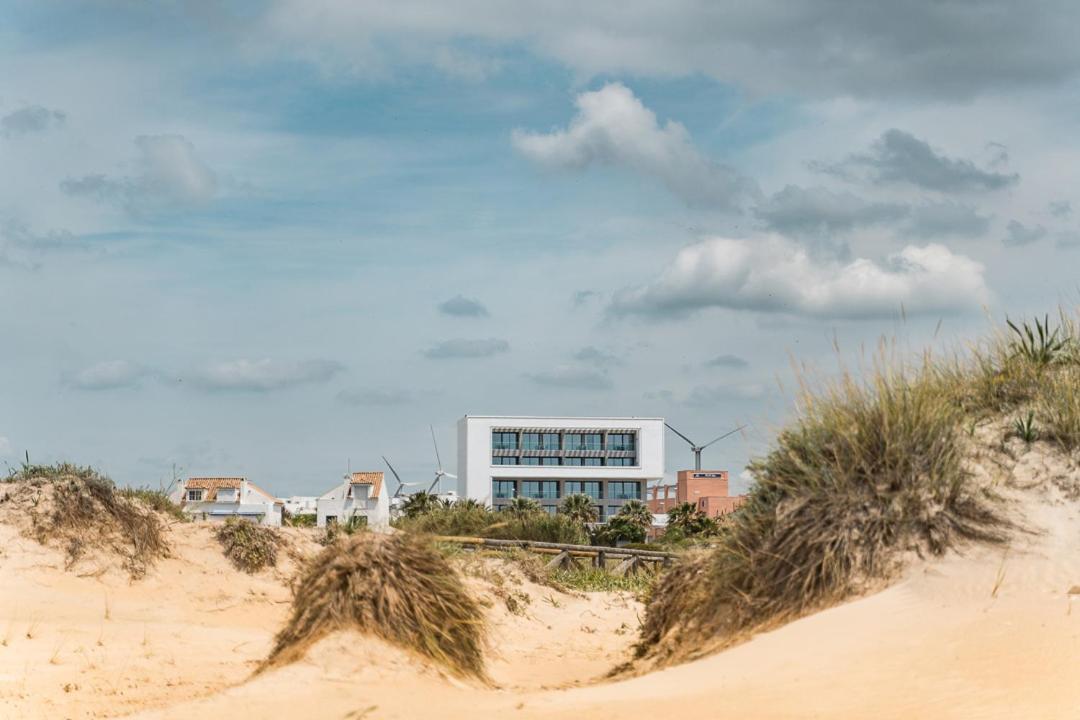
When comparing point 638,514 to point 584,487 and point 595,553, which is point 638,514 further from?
point 595,553

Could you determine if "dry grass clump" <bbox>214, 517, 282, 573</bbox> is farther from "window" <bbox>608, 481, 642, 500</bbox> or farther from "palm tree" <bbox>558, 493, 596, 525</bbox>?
"window" <bbox>608, 481, 642, 500</bbox>

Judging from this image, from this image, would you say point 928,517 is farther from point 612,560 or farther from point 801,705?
point 612,560

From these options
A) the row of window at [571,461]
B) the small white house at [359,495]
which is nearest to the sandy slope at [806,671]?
the small white house at [359,495]

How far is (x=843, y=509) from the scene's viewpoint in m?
9.91

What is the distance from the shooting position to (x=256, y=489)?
294 ft

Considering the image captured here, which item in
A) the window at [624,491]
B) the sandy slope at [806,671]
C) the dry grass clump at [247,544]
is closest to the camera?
the sandy slope at [806,671]

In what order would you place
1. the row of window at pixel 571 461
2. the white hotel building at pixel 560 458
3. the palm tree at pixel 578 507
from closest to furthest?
the palm tree at pixel 578 507
the white hotel building at pixel 560 458
the row of window at pixel 571 461

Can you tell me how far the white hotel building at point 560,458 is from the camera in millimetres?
113938

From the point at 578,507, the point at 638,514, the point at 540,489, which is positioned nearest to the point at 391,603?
the point at 638,514

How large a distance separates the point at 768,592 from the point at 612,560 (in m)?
17.9

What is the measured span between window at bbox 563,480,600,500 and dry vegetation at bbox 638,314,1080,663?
10287 cm

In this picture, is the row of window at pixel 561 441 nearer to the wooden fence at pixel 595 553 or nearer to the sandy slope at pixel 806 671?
the wooden fence at pixel 595 553

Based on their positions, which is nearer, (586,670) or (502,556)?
(586,670)

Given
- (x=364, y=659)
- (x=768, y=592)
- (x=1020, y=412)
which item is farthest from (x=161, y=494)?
(x=1020, y=412)
